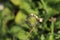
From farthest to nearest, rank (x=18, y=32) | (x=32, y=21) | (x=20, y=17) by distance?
(x=20, y=17) < (x=18, y=32) < (x=32, y=21)

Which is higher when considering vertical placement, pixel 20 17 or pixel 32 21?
pixel 20 17

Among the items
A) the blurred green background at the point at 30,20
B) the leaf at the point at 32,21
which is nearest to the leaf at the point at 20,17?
the blurred green background at the point at 30,20

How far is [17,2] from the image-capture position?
6.52 feet

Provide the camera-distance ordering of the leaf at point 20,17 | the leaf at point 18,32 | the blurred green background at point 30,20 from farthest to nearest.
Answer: the leaf at point 20,17 < the leaf at point 18,32 < the blurred green background at point 30,20

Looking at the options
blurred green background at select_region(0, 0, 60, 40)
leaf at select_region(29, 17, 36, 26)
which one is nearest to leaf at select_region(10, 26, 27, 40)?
blurred green background at select_region(0, 0, 60, 40)

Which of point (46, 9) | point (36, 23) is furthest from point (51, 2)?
point (36, 23)

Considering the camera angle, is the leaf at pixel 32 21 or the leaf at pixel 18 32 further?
the leaf at pixel 18 32

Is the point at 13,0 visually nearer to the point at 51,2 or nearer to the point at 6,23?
the point at 6,23

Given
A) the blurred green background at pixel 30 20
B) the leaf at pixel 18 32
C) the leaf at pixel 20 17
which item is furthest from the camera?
the leaf at pixel 20 17

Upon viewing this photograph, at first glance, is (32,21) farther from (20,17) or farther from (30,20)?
(20,17)

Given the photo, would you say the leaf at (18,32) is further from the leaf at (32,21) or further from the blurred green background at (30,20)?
the leaf at (32,21)

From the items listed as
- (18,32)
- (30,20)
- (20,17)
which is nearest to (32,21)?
(30,20)

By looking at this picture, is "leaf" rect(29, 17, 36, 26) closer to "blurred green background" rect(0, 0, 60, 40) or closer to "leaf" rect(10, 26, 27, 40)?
"blurred green background" rect(0, 0, 60, 40)

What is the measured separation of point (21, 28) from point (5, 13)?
34 cm
